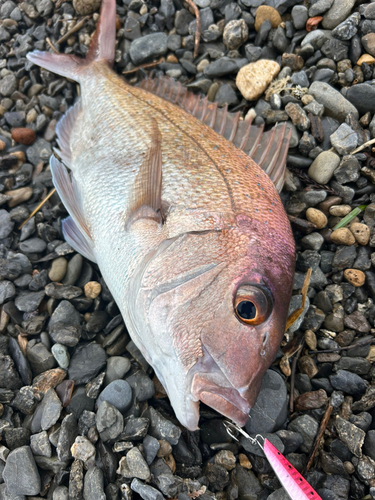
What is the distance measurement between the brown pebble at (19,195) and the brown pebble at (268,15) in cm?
246

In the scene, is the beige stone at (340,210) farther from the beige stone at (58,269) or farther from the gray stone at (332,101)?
the beige stone at (58,269)

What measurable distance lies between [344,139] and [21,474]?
2921mm

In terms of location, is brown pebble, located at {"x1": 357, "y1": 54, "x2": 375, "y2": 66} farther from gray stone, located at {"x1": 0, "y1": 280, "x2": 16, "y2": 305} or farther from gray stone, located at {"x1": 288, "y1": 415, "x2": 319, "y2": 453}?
gray stone, located at {"x1": 0, "y1": 280, "x2": 16, "y2": 305}

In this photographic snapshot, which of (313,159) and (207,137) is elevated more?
A: (207,137)

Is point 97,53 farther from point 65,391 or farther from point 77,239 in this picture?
point 65,391

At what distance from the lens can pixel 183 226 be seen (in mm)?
1782

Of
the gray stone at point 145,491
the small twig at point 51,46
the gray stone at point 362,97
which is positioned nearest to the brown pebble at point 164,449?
the gray stone at point 145,491

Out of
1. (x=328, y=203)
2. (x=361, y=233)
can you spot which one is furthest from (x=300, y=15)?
(x=361, y=233)

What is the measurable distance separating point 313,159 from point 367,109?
58 cm

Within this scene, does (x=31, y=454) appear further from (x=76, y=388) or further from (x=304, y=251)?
(x=304, y=251)

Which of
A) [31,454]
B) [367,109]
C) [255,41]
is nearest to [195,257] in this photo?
[31,454]

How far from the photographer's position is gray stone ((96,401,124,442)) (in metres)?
1.82

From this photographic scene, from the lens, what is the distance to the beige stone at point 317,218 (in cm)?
233

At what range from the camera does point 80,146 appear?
2.57 m
